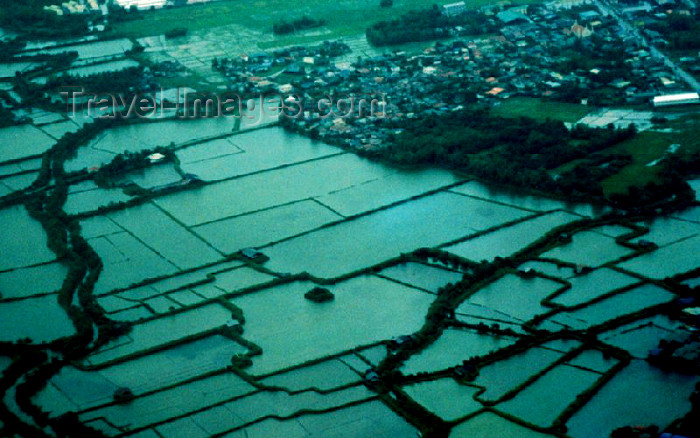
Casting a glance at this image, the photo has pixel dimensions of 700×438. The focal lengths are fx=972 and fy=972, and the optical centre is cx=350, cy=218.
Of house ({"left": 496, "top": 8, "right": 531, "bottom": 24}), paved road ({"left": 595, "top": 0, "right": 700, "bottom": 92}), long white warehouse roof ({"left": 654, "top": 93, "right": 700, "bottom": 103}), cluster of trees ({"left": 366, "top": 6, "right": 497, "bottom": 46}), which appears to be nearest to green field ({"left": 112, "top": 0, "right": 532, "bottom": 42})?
cluster of trees ({"left": 366, "top": 6, "right": 497, "bottom": 46})

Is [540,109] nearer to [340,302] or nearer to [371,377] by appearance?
[340,302]

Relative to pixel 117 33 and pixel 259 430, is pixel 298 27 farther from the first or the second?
pixel 259 430

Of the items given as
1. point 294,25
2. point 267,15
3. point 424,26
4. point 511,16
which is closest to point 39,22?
point 267,15

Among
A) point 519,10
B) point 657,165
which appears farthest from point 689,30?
point 657,165

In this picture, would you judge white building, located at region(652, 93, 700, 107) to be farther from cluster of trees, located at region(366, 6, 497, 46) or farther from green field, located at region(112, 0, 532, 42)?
green field, located at region(112, 0, 532, 42)

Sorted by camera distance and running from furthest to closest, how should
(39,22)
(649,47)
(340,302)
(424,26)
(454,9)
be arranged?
1. (39,22)
2. (454,9)
3. (424,26)
4. (649,47)
5. (340,302)
